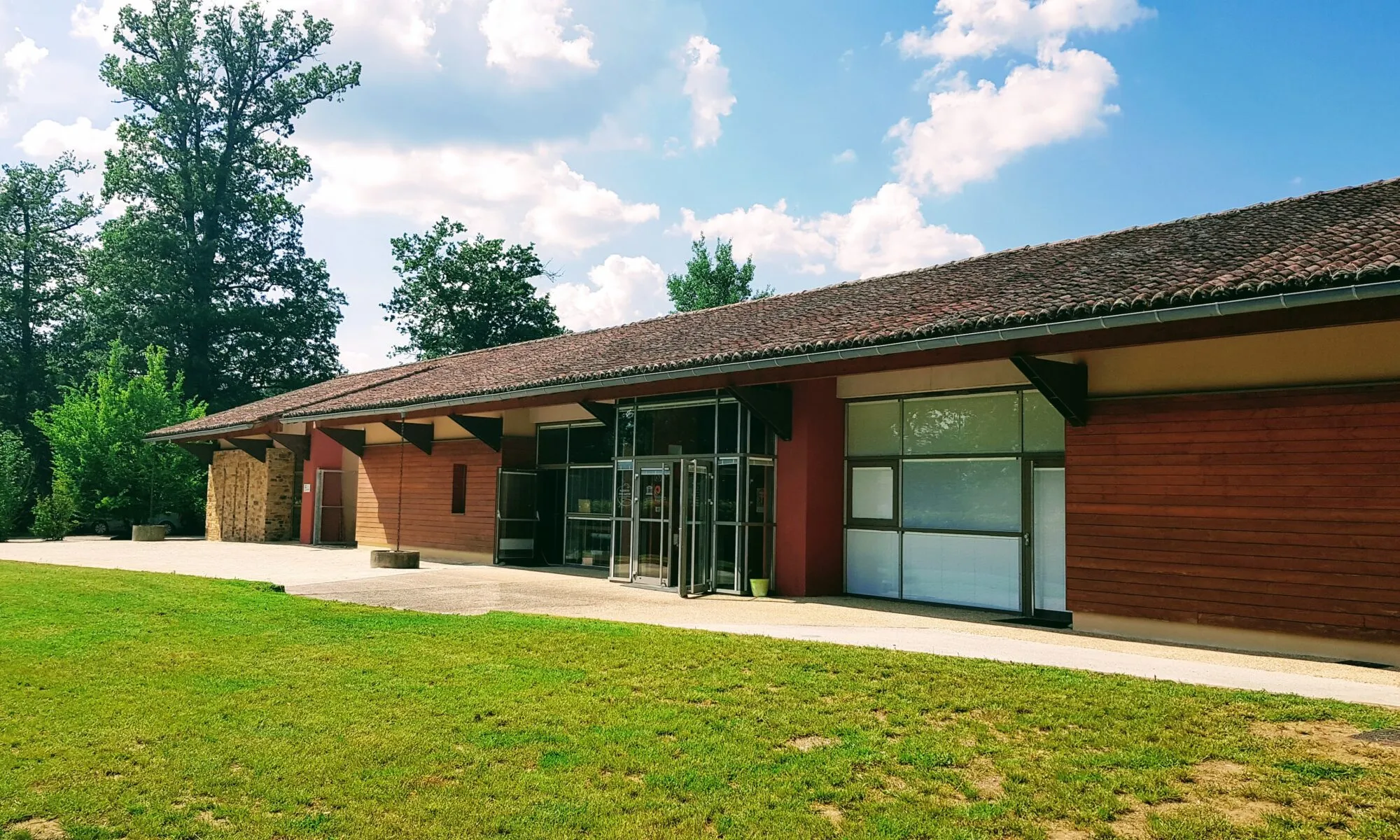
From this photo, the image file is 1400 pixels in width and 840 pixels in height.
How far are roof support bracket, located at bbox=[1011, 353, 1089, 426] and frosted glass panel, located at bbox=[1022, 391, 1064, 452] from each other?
2.78 ft

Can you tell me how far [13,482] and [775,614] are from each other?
29.0 m

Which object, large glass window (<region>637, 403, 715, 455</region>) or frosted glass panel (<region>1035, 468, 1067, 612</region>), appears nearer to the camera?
frosted glass panel (<region>1035, 468, 1067, 612</region>)

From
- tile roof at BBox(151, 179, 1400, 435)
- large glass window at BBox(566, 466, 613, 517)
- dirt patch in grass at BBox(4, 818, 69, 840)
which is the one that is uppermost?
tile roof at BBox(151, 179, 1400, 435)

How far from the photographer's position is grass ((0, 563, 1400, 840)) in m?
4.45

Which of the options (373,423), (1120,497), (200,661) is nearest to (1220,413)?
(1120,497)

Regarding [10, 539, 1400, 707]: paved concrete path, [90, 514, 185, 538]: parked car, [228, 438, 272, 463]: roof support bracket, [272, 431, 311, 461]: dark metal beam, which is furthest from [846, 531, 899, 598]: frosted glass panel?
[90, 514, 185, 538]: parked car

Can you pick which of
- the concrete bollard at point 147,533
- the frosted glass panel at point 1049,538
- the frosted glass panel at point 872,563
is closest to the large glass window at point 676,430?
the frosted glass panel at point 872,563

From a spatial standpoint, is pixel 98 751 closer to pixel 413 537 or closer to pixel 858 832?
pixel 858 832

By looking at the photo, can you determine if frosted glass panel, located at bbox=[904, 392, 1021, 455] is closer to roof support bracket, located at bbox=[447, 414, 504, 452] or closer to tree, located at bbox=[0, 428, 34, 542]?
roof support bracket, located at bbox=[447, 414, 504, 452]

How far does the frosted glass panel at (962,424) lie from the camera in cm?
1260

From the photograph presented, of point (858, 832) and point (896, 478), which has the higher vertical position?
point (896, 478)

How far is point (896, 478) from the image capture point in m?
13.9

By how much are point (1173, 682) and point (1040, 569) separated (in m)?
5.29

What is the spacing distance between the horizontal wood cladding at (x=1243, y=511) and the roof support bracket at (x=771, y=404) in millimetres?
4256
